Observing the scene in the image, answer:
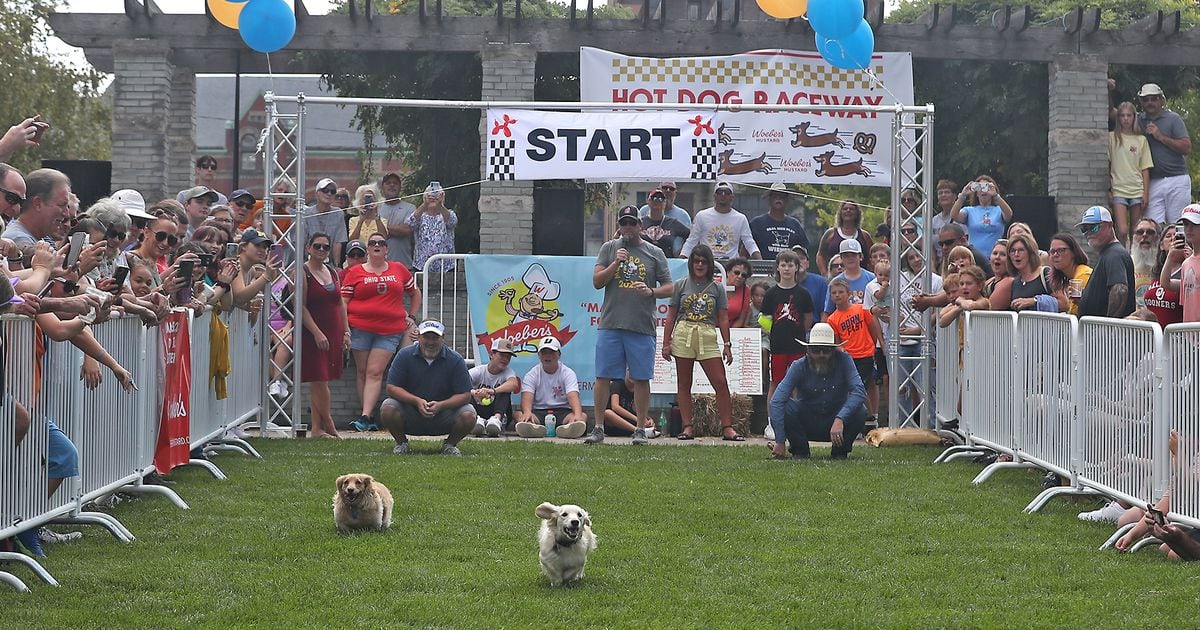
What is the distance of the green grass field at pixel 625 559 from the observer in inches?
276

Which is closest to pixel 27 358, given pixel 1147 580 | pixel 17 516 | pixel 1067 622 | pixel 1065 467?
pixel 17 516

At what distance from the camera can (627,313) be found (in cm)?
1574

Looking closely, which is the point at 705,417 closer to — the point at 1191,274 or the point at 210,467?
the point at 210,467

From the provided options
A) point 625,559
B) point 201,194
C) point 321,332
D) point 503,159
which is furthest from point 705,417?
point 625,559

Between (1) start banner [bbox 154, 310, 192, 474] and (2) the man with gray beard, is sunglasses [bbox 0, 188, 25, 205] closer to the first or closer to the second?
(1) start banner [bbox 154, 310, 192, 474]

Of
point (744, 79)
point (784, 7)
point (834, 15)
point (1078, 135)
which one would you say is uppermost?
point (784, 7)

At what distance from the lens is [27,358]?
8.04m

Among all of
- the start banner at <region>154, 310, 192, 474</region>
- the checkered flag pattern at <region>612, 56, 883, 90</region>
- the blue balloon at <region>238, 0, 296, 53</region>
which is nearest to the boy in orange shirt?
the checkered flag pattern at <region>612, 56, 883, 90</region>

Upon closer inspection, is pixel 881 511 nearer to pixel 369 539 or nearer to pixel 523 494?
pixel 523 494

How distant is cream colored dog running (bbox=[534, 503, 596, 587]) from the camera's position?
7570 mm

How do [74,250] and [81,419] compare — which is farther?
[81,419]

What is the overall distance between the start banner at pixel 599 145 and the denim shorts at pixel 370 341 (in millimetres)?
2104

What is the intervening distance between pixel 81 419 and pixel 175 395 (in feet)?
7.75

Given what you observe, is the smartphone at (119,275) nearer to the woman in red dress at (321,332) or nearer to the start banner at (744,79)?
the woman in red dress at (321,332)
